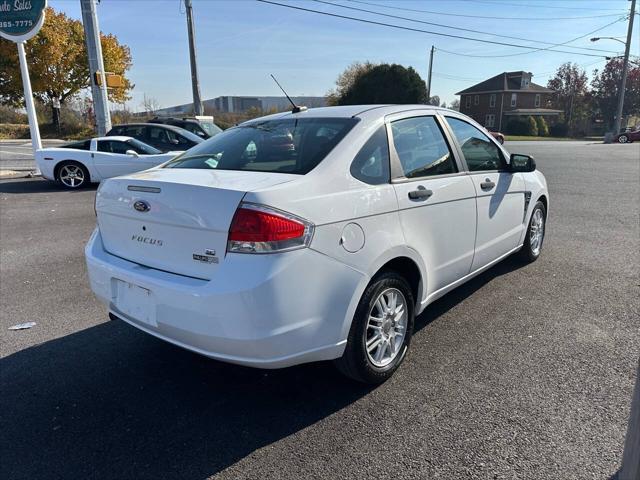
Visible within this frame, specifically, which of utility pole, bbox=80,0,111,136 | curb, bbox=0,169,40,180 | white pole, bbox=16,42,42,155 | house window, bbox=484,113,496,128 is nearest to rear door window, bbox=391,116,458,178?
white pole, bbox=16,42,42,155

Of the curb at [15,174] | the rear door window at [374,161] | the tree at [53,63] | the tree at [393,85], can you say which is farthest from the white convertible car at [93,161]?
the tree at [393,85]

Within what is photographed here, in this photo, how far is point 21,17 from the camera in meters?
12.5

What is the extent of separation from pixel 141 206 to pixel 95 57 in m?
13.5

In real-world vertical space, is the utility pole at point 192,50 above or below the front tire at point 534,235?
above

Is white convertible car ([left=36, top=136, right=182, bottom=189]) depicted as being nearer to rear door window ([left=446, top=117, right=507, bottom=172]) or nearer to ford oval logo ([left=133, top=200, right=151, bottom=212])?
rear door window ([left=446, top=117, right=507, bottom=172])

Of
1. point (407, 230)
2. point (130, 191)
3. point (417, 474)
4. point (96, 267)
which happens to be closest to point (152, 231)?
point (130, 191)

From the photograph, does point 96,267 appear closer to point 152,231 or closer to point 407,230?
point 152,231

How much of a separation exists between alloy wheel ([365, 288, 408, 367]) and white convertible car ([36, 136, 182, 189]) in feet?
30.1

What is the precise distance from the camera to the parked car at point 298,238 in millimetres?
2395

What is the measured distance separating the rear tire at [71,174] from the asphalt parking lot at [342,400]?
24.1ft

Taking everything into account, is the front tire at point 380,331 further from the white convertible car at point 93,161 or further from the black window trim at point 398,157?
the white convertible car at point 93,161

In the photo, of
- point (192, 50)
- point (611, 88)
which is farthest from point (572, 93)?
point (192, 50)

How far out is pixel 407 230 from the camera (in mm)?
3055

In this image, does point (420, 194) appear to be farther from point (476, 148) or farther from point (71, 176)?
point (71, 176)
